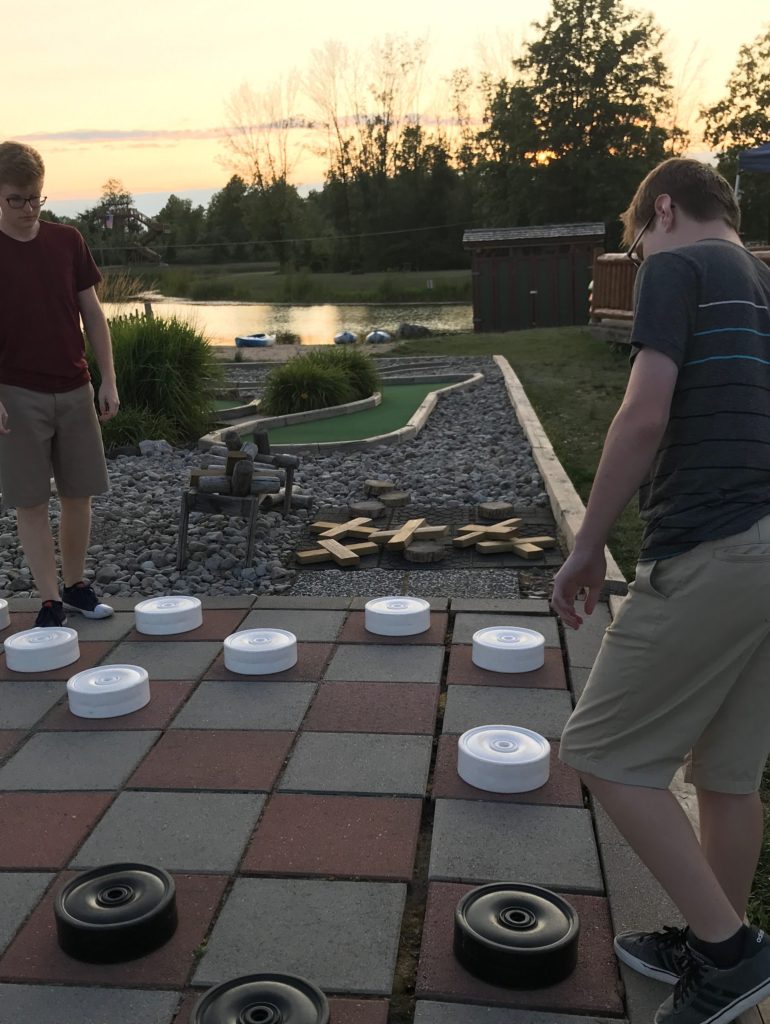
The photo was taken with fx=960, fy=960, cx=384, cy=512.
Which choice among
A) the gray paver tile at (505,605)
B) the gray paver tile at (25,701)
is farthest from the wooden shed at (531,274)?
the gray paver tile at (25,701)

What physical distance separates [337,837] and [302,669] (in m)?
1.35

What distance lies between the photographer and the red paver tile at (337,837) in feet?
8.96

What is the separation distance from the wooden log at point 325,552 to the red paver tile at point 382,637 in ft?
3.53

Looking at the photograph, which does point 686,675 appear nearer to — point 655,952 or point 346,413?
point 655,952

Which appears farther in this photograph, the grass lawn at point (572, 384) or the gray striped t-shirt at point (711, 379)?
the grass lawn at point (572, 384)

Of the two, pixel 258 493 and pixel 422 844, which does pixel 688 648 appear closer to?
pixel 422 844

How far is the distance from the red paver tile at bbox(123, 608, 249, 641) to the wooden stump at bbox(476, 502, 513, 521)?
221 cm

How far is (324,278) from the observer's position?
60625 mm

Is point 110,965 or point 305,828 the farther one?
point 305,828

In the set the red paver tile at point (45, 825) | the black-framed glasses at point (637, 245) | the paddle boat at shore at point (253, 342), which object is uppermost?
the black-framed glasses at point (637, 245)

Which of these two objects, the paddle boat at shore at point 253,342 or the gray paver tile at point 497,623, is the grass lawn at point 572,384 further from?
the paddle boat at shore at point 253,342

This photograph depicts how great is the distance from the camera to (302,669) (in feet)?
13.7

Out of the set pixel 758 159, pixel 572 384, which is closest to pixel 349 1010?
pixel 572 384

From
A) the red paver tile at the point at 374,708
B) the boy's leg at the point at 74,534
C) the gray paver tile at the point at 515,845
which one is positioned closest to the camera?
the gray paver tile at the point at 515,845
